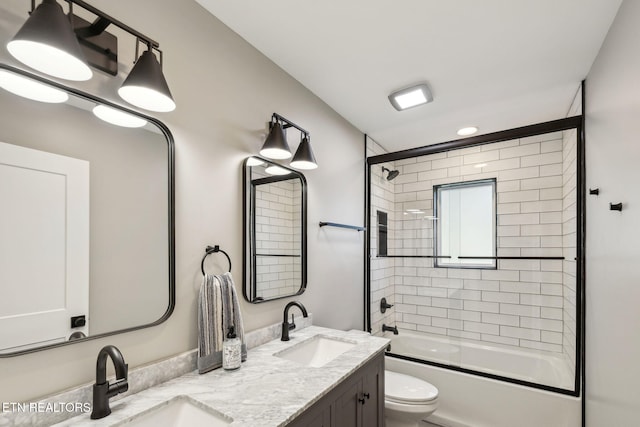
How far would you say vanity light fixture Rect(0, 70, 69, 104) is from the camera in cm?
87

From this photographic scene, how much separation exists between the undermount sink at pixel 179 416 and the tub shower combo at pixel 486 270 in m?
2.09

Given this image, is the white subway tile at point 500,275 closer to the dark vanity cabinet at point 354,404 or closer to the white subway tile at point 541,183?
the white subway tile at point 541,183

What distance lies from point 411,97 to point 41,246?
2282mm

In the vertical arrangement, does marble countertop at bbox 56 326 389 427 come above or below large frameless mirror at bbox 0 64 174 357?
below

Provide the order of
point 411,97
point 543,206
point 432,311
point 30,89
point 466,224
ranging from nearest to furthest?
1. point 30,89
2. point 411,97
3. point 543,206
4. point 466,224
5. point 432,311

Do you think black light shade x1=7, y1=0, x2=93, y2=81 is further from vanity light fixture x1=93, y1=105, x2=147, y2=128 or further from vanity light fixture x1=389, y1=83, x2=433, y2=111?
vanity light fixture x1=389, y1=83, x2=433, y2=111

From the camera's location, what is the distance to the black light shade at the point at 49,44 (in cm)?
78

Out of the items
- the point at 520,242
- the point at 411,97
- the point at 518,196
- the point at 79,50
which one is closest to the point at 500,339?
the point at 520,242

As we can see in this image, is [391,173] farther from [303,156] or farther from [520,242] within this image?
[303,156]

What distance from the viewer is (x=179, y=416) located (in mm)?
1056

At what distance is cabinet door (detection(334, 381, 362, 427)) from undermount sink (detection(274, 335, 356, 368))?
30cm

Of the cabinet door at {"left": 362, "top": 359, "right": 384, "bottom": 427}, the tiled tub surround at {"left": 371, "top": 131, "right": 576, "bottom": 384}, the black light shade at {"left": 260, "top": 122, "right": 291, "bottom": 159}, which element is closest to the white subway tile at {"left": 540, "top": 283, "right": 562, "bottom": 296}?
the tiled tub surround at {"left": 371, "top": 131, "right": 576, "bottom": 384}

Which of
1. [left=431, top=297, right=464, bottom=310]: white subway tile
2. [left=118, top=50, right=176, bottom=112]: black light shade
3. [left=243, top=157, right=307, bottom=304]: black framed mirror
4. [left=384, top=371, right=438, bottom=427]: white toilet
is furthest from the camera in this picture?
[left=431, top=297, right=464, bottom=310]: white subway tile

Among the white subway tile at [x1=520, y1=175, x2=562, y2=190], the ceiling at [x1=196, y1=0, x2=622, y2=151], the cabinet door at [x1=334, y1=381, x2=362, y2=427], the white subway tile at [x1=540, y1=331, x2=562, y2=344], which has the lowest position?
the white subway tile at [x1=540, y1=331, x2=562, y2=344]
